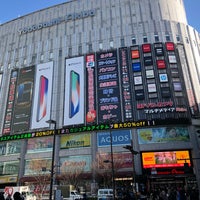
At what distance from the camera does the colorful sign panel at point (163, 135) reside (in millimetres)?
41625

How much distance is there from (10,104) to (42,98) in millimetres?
7954

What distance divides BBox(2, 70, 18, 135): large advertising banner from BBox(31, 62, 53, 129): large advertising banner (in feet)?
18.2

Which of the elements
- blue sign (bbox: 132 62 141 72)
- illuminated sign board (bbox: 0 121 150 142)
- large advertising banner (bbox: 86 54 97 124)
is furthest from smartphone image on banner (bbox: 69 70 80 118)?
blue sign (bbox: 132 62 141 72)

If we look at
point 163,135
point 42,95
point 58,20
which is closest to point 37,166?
point 42,95

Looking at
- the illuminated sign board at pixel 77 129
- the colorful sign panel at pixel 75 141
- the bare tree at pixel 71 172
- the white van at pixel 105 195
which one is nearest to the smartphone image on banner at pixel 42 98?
the illuminated sign board at pixel 77 129

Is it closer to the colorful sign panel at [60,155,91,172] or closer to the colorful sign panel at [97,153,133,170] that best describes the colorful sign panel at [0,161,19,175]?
the colorful sign panel at [60,155,91,172]

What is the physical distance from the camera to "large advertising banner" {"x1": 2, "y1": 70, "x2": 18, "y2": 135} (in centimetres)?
5139

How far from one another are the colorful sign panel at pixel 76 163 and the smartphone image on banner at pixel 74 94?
26.9ft

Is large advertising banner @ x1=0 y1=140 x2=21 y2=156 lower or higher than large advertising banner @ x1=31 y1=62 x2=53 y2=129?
lower

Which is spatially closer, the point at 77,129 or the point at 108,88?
the point at 77,129

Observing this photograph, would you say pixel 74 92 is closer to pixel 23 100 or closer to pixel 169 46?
pixel 23 100

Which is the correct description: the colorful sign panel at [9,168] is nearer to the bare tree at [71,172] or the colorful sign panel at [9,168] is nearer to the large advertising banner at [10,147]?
the large advertising banner at [10,147]

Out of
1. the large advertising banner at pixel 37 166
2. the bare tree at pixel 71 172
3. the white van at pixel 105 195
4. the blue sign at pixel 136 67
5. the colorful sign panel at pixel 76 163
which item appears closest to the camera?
the white van at pixel 105 195

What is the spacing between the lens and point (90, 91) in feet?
158
